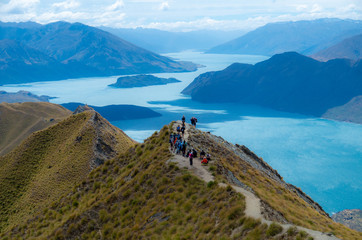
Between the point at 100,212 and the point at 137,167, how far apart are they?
724 centimetres

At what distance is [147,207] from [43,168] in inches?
1798

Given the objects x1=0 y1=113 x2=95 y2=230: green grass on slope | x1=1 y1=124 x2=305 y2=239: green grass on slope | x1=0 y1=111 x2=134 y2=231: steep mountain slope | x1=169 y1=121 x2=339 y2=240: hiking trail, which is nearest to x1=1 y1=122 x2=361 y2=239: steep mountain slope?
x1=1 y1=124 x2=305 y2=239: green grass on slope

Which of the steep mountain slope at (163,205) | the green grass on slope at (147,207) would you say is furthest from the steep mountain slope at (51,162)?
the steep mountain slope at (163,205)

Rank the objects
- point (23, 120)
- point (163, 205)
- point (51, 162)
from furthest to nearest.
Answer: point (23, 120), point (51, 162), point (163, 205)

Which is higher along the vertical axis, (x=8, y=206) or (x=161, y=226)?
(x=161, y=226)

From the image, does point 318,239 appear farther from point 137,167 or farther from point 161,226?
point 137,167

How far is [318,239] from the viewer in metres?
18.4

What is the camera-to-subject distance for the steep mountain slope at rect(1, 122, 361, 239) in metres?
23.5

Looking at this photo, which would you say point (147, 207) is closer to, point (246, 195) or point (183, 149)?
point (183, 149)

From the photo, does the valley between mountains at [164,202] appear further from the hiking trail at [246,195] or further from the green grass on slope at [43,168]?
the green grass on slope at [43,168]

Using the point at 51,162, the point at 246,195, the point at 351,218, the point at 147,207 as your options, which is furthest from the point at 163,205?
the point at 351,218

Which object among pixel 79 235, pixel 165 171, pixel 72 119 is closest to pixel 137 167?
pixel 165 171

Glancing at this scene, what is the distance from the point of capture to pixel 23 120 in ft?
562

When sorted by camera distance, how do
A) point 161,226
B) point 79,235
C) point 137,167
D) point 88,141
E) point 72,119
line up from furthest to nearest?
point 72,119
point 88,141
point 137,167
point 79,235
point 161,226
